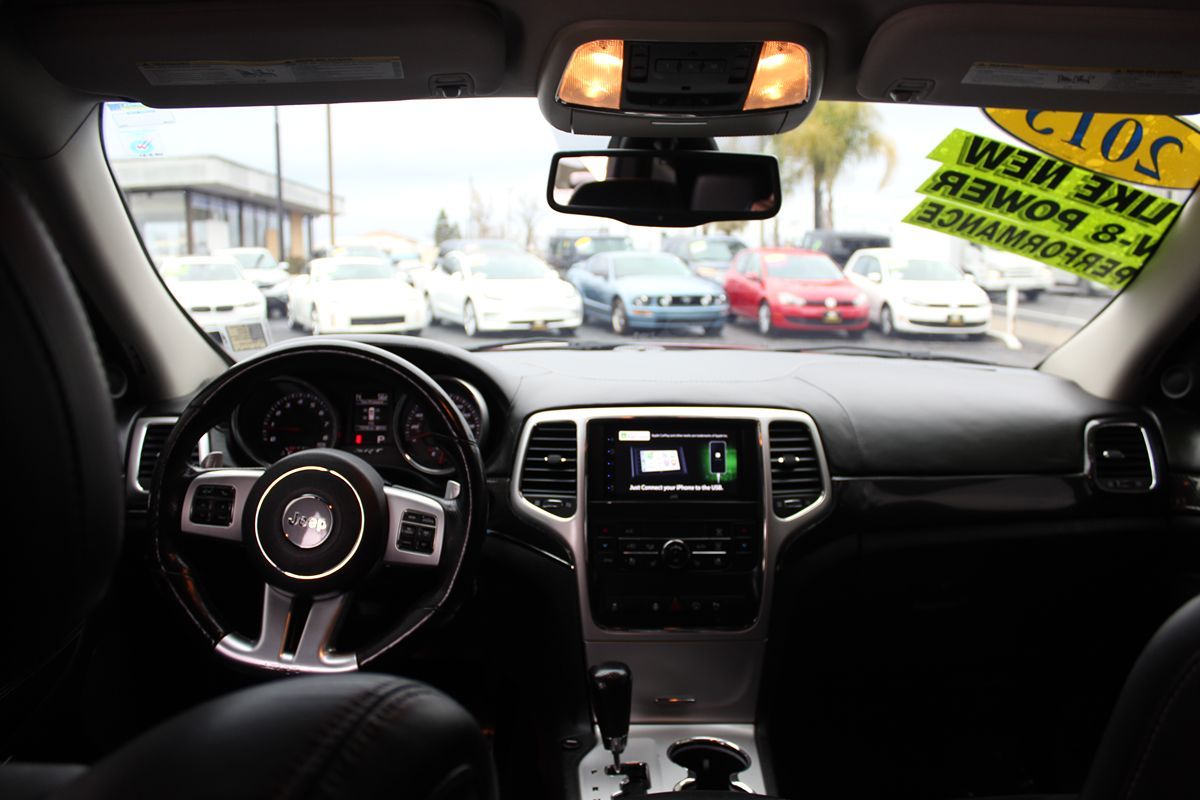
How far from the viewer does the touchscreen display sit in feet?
10.8

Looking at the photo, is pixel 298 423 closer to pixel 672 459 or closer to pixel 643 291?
pixel 672 459

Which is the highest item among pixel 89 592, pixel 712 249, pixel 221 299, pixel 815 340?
pixel 712 249

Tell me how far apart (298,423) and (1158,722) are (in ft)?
8.10

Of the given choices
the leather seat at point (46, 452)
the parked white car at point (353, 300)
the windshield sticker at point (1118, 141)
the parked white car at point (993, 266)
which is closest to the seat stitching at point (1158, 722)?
the leather seat at point (46, 452)

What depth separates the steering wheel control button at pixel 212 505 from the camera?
8.52ft

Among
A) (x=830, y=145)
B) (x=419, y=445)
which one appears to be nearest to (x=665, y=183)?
(x=830, y=145)

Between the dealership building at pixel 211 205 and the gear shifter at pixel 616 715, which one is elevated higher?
the dealership building at pixel 211 205

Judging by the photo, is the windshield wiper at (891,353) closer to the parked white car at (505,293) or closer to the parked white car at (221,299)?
the parked white car at (505,293)

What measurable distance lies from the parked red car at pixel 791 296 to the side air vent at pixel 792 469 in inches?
24.5

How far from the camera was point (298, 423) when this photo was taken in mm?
3070

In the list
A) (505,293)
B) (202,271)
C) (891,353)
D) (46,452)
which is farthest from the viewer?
(891,353)

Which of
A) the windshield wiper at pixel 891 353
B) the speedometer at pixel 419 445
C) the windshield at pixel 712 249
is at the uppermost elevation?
the windshield at pixel 712 249

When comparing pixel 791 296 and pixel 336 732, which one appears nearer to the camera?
pixel 336 732

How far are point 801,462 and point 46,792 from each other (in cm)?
258
